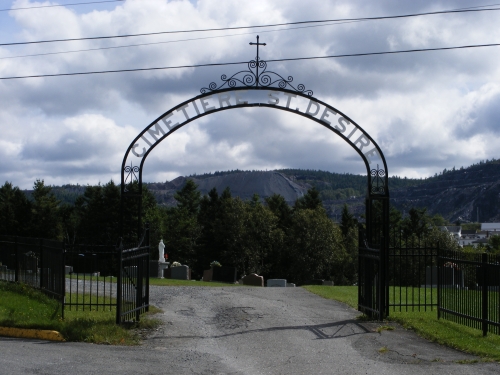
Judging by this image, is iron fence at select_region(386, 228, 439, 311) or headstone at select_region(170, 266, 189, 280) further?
headstone at select_region(170, 266, 189, 280)

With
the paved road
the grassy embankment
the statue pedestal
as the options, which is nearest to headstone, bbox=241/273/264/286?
the statue pedestal

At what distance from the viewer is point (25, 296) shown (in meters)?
15.4

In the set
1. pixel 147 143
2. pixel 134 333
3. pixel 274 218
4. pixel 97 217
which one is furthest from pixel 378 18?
pixel 274 218

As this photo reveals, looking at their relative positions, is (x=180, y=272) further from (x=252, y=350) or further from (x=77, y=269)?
(x=252, y=350)

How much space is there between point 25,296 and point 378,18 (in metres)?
11.6

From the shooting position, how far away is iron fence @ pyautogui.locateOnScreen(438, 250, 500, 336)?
1200cm

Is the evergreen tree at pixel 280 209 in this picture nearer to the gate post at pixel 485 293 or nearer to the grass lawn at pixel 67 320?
the grass lawn at pixel 67 320

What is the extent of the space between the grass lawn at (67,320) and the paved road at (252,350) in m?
0.42

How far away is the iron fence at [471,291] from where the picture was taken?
472 inches

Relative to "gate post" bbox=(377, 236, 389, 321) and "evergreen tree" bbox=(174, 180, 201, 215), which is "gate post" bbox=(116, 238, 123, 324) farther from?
"evergreen tree" bbox=(174, 180, 201, 215)

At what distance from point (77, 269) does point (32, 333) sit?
2.17 meters

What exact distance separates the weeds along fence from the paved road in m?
0.90

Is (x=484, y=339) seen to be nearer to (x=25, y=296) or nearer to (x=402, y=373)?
(x=402, y=373)

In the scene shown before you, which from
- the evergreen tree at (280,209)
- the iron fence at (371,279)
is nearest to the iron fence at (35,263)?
the iron fence at (371,279)
